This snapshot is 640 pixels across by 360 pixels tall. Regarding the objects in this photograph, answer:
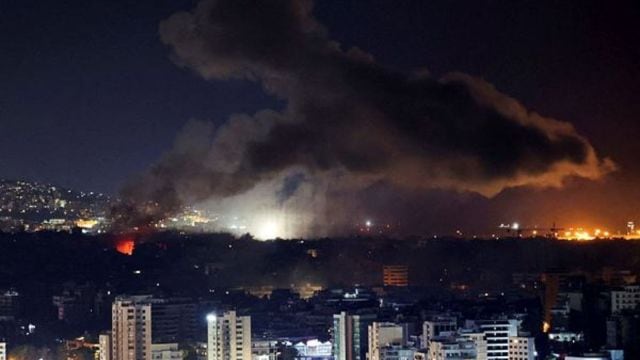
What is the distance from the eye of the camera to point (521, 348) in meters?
16.0

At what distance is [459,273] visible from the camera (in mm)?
23578

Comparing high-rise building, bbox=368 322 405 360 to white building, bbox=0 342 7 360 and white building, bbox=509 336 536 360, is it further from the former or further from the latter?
white building, bbox=0 342 7 360

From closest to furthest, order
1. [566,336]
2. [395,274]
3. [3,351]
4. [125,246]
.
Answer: [566,336] < [3,351] < [125,246] < [395,274]

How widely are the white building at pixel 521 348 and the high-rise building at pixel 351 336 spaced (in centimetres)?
161

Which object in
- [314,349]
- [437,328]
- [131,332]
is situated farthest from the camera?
[314,349]

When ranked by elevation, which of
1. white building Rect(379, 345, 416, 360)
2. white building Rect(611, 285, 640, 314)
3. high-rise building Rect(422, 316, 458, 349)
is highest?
white building Rect(611, 285, 640, 314)

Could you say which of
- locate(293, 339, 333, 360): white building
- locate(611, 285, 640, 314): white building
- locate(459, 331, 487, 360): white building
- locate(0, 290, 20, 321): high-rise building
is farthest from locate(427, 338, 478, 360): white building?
locate(0, 290, 20, 321): high-rise building

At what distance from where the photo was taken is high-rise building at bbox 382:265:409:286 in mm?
24131

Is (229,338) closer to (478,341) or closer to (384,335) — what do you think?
(384,335)

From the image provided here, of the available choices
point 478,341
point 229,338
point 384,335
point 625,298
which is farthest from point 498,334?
point 625,298

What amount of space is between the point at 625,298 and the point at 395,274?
5938 mm

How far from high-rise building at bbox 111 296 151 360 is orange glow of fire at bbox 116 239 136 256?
208 inches

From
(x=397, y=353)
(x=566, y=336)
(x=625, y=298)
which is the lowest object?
(x=397, y=353)

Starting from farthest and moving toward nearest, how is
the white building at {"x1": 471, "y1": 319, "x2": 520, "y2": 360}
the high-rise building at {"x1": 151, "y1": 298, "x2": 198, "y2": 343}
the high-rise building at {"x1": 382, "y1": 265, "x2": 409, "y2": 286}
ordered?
1. the high-rise building at {"x1": 382, "y1": 265, "x2": 409, "y2": 286}
2. the high-rise building at {"x1": 151, "y1": 298, "x2": 198, "y2": 343}
3. the white building at {"x1": 471, "y1": 319, "x2": 520, "y2": 360}
